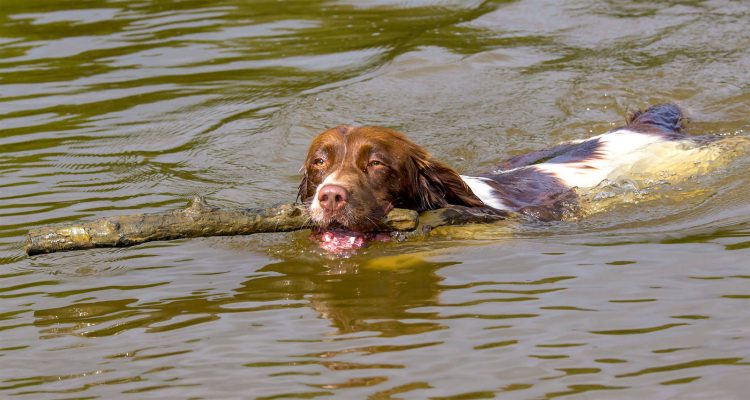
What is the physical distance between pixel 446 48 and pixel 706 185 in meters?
4.39

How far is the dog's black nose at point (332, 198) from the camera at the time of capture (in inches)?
240

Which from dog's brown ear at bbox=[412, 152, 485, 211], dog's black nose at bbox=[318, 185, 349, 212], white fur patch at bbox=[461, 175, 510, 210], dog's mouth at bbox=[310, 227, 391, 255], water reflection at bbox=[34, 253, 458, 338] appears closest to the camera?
water reflection at bbox=[34, 253, 458, 338]

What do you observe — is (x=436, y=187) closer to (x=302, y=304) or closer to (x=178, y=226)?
(x=302, y=304)

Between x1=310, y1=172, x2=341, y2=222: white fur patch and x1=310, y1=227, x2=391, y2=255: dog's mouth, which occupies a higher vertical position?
x1=310, y1=172, x2=341, y2=222: white fur patch

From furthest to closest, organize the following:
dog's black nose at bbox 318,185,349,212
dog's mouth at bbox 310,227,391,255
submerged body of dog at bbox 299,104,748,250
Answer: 1. dog's mouth at bbox 310,227,391,255
2. submerged body of dog at bbox 299,104,748,250
3. dog's black nose at bbox 318,185,349,212

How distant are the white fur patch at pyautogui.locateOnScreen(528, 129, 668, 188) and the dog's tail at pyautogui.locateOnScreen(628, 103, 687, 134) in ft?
0.67

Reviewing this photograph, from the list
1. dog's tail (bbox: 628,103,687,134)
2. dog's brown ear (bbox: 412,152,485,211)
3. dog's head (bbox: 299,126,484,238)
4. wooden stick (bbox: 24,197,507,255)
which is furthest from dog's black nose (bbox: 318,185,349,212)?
dog's tail (bbox: 628,103,687,134)

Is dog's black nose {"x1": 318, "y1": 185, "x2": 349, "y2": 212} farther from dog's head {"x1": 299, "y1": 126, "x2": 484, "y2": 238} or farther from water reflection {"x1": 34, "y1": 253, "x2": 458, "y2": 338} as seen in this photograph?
water reflection {"x1": 34, "y1": 253, "x2": 458, "y2": 338}

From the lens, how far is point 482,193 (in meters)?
7.14

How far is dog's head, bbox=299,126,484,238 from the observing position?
6172 mm

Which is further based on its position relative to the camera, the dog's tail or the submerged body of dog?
the dog's tail

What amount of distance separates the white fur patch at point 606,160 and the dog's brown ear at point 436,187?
94 cm

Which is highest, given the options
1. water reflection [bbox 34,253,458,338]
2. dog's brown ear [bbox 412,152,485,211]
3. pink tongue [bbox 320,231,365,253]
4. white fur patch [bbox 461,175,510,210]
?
dog's brown ear [bbox 412,152,485,211]

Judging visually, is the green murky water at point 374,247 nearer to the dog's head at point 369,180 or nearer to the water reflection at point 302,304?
the water reflection at point 302,304
